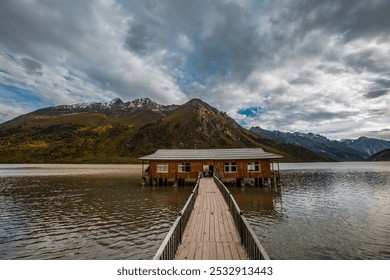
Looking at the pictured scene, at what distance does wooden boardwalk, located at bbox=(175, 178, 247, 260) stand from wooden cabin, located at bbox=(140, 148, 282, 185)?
92.7ft

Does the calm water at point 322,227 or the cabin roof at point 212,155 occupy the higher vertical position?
the cabin roof at point 212,155

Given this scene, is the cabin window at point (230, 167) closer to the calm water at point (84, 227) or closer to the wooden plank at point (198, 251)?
the calm water at point (84, 227)

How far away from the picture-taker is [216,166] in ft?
157

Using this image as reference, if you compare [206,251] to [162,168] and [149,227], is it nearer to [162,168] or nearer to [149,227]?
[149,227]

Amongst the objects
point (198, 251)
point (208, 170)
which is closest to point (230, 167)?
point (208, 170)

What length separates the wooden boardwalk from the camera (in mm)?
10297

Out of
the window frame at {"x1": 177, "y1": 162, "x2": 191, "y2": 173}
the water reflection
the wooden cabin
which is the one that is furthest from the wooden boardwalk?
the window frame at {"x1": 177, "y1": 162, "x2": 191, "y2": 173}

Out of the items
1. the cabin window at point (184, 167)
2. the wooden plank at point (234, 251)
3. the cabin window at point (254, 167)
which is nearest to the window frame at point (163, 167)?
the cabin window at point (184, 167)

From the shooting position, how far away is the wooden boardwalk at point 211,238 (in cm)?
1030

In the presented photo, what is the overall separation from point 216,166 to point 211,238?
118 ft

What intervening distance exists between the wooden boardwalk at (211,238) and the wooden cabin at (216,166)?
92.7 ft

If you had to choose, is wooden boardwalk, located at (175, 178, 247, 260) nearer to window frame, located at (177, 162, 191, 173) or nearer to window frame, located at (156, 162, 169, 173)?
window frame, located at (177, 162, 191, 173)
